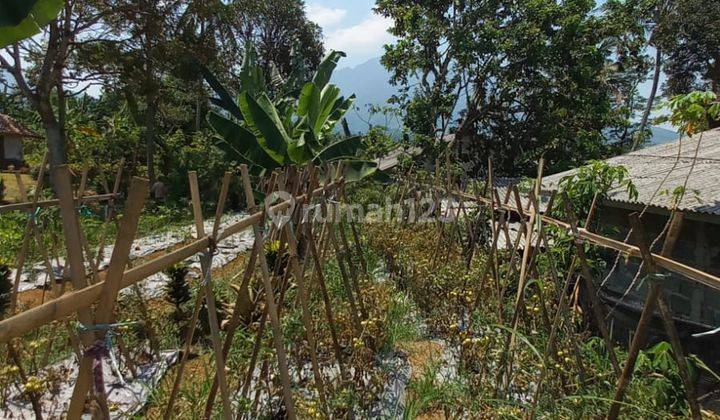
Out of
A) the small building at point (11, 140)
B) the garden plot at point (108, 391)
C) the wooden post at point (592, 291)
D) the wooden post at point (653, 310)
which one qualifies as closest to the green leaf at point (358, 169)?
the garden plot at point (108, 391)

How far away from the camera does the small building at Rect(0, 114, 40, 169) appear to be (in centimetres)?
1781

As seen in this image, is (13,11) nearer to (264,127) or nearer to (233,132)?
(233,132)

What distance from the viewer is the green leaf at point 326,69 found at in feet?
25.3

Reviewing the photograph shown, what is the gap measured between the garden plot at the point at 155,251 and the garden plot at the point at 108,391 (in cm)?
216

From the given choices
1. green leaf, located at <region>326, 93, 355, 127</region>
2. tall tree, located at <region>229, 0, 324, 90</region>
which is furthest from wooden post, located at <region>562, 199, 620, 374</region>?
tall tree, located at <region>229, 0, 324, 90</region>

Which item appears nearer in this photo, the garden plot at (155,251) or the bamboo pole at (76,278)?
the bamboo pole at (76,278)

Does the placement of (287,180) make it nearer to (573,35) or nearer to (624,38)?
(573,35)

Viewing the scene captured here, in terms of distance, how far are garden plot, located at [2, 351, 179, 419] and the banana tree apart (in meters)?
2.36

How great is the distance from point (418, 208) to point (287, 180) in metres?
2.98

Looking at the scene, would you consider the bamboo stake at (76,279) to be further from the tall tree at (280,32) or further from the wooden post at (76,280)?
the tall tree at (280,32)

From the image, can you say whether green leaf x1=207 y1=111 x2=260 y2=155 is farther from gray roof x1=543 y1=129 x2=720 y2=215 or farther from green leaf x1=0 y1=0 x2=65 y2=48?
gray roof x1=543 y1=129 x2=720 y2=215

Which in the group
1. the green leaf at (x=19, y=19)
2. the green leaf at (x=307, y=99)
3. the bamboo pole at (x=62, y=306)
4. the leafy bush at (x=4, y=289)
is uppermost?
the green leaf at (x=19, y=19)

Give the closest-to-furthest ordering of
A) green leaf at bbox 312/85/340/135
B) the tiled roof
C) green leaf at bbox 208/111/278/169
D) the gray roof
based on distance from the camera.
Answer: the gray roof → green leaf at bbox 208/111/278/169 → green leaf at bbox 312/85/340/135 → the tiled roof

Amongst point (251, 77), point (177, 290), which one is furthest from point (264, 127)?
point (251, 77)
